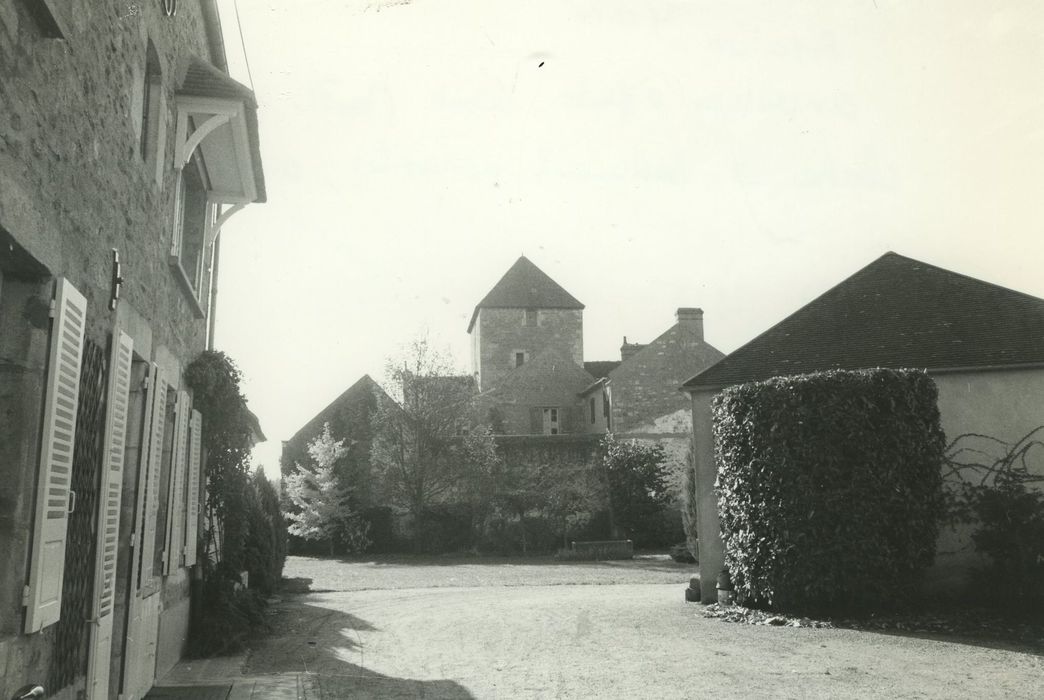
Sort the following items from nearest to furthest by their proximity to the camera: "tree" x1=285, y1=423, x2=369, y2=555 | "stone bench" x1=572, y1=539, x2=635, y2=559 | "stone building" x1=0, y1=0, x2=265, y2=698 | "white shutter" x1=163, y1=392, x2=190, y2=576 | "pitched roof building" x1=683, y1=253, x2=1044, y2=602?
"stone building" x1=0, y1=0, x2=265, y2=698
"white shutter" x1=163, y1=392, x2=190, y2=576
"pitched roof building" x1=683, y1=253, x2=1044, y2=602
"stone bench" x1=572, y1=539, x2=635, y2=559
"tree" x1=285, y1=423, x2=369, y2=555

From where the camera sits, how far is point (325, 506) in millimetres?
29922

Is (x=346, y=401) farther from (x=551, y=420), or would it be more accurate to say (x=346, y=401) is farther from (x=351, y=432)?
(x=551, y=420)

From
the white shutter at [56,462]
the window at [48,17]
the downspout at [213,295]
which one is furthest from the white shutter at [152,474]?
the downspout at [213,295]

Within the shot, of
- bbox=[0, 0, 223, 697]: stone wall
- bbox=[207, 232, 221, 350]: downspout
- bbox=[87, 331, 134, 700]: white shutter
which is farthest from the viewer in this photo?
bbox=[207, 232, 221, 350]: downspout

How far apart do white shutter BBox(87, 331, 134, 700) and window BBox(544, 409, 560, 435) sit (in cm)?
3910

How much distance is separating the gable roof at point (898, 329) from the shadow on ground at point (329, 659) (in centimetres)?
686

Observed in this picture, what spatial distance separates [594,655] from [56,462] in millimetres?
6644

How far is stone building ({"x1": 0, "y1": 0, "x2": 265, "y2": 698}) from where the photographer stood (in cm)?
371

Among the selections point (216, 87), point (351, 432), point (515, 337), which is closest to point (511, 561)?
point (351, 432)

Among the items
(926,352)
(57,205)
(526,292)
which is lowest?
(57,205)

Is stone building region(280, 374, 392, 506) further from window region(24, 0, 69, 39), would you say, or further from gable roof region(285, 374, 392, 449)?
window region(24, 0, 69, 39)

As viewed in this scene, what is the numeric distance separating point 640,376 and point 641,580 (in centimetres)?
1937

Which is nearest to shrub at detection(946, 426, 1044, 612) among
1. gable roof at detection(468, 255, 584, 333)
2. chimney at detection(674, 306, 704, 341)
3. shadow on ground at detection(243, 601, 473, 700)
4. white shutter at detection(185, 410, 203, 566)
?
shadow on ground at detection(243, 601, 473, 700)

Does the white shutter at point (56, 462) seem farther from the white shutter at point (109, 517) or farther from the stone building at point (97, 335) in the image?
the white shutter at point (109, 517)
